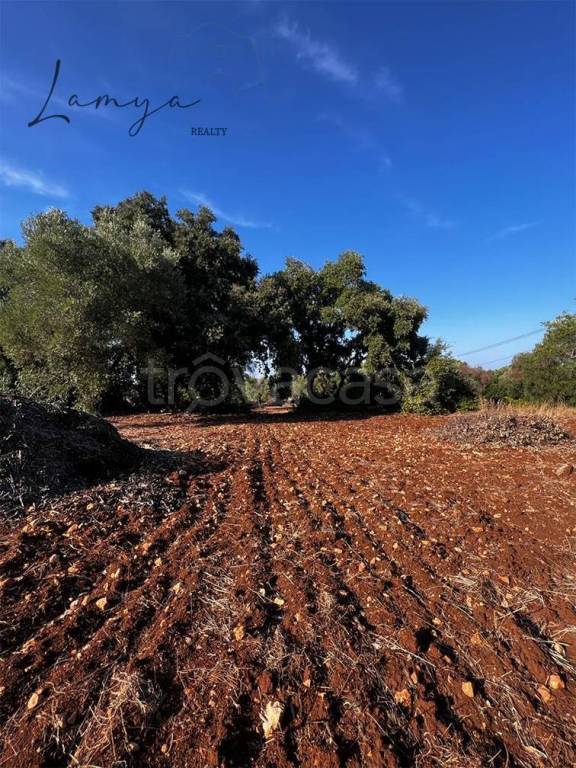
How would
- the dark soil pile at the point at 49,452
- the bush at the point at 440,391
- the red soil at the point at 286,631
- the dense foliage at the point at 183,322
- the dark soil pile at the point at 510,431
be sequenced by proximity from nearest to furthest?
the red soil at the point at 286,631
the dark soil pile at the point at 49,452
the dark soil pile at the point at 510,431
the dense foliage at the point at 183,322
the bush at the point at 440,391

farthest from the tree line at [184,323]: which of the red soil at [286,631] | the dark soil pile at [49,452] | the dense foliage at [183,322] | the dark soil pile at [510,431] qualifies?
the dark soil pile at [510,431]

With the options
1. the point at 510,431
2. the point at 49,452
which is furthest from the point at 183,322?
the point at 510,431

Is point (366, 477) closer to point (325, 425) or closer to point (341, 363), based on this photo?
point (325, 425)

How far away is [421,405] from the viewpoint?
522 inches

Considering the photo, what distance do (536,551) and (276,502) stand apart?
2.44 meters

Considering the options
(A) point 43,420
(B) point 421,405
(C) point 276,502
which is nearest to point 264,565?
(C) point 276,502

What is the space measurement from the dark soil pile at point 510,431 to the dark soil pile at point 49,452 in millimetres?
6534

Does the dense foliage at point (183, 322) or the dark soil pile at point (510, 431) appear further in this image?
the dense foliage at point (183, 322)

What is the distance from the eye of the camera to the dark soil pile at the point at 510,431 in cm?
734

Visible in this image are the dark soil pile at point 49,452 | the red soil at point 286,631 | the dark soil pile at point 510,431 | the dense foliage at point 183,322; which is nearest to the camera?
the red soil at point 286,631

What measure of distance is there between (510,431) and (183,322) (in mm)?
9148

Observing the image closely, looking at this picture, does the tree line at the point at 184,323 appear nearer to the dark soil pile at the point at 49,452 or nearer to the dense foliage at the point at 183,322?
the dense foliage at the point at 183,322

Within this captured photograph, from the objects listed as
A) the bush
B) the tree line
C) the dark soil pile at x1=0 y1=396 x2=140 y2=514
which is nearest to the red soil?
the dark soil pile at x1=0 y1=396 x2=140 y2=514

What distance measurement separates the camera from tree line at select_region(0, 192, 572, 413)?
351 inches
